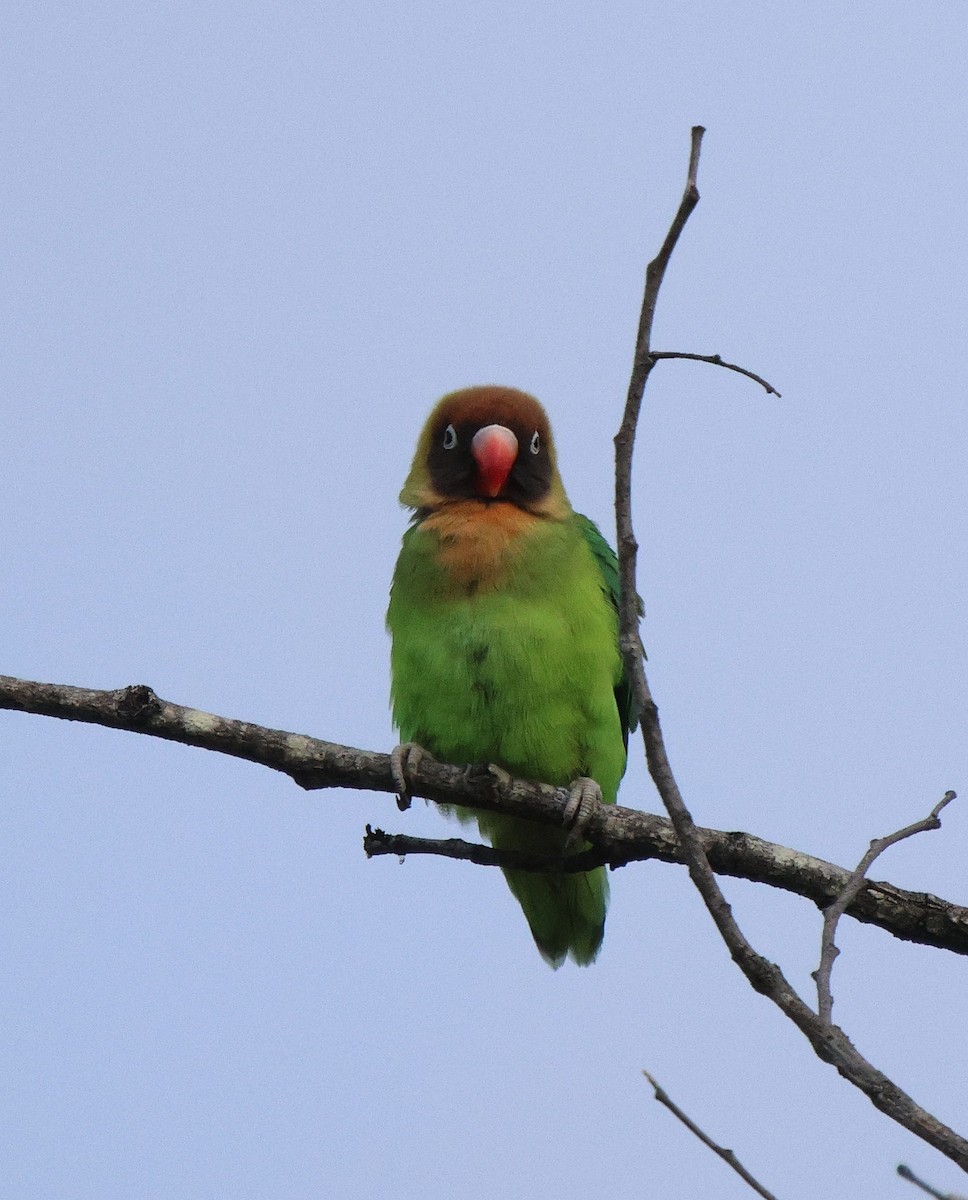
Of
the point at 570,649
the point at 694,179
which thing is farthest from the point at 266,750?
the point at 694,179

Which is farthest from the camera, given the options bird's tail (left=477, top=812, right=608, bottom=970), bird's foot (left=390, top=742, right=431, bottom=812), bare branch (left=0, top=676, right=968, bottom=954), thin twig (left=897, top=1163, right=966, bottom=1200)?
bird's tail (left=477, top=812, right=608, bottom=970)

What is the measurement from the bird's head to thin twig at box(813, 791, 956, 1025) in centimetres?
231

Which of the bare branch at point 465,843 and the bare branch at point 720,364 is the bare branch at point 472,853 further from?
the bare branch at point 720,364

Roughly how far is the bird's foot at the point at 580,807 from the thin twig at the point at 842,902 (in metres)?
1.29

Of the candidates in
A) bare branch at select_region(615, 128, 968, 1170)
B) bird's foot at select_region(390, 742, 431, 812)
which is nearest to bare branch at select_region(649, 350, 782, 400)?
bare branch at select_region(615, 128, 968, 1170)

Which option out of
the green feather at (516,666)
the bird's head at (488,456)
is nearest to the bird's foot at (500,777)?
the green feather at (516,666)

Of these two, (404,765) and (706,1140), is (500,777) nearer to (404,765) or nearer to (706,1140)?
(404,765)

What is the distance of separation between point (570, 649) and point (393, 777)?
805 mm

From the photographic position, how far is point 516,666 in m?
4.61

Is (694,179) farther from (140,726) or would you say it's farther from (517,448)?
(517,448)

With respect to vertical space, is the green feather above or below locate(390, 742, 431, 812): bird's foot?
above

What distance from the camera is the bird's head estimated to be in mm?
5145

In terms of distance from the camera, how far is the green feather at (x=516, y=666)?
461cm

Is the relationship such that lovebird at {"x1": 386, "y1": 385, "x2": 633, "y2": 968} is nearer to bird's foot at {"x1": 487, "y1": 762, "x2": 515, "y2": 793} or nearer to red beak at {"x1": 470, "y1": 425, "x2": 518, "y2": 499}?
red beak at {"x1": 470, "y1": 425, "x2": 518, "y2": 499}
